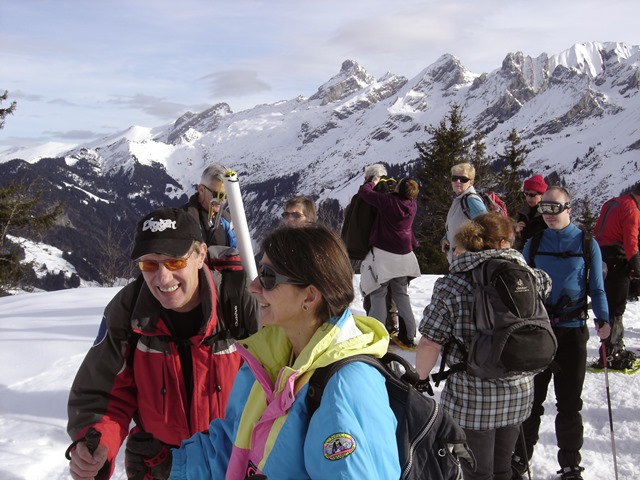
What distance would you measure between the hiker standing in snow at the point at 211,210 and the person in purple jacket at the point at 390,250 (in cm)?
198

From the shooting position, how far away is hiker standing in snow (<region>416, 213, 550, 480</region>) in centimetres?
311

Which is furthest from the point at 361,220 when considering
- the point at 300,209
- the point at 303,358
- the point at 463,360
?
the point at 303,358

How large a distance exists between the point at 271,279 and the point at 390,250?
188 inches

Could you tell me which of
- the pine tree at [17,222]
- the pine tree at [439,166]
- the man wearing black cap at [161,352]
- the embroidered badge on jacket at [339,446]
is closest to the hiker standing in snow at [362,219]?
the man wearing black cap at [161,352]

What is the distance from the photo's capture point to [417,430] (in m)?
1.60

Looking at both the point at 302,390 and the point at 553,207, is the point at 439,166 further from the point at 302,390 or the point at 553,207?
the point at 302,390

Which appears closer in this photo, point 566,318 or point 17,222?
point 566,318

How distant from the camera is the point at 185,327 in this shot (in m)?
2.53

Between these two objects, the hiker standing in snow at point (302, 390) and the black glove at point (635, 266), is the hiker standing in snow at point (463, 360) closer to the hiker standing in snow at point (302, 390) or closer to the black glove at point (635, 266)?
the hiker standing in snow at point (302, 390)

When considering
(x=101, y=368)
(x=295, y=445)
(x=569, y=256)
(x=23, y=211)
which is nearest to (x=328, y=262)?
(x=295, y=445)

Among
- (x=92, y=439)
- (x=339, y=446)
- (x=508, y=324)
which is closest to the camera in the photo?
(x=339, y=446)

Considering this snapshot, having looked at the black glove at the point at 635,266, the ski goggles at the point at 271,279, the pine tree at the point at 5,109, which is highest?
the pine tree at the point at 5,109

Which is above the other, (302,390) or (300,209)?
(300,209)

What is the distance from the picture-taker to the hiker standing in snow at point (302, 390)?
1.50 m
